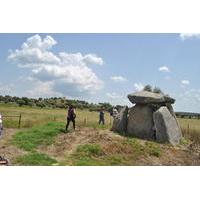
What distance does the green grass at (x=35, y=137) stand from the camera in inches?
691

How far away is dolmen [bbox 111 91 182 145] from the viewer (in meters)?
21.0

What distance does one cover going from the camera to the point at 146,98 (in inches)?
862

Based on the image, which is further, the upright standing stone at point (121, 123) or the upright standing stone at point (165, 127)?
the upright standing stone at point (121, 123)

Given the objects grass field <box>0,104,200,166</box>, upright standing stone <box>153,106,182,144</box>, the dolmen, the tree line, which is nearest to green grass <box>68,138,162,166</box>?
grass field <box>0,104,200,166</box>

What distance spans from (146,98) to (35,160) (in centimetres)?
815

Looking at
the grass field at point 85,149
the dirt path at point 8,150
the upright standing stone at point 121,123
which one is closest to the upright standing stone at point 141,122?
the upright standing stone at point 121,123

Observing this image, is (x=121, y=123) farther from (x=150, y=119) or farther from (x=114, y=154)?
(x=114, y=154)

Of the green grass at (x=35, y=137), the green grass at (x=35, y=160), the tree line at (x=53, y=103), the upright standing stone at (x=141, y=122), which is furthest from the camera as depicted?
the tree line at (x=53, y=103)

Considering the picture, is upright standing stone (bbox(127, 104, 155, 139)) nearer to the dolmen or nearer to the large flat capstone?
the dolmen

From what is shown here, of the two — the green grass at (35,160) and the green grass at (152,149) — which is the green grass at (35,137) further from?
the green grass at (152,149)

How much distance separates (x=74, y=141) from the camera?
18875 mm
